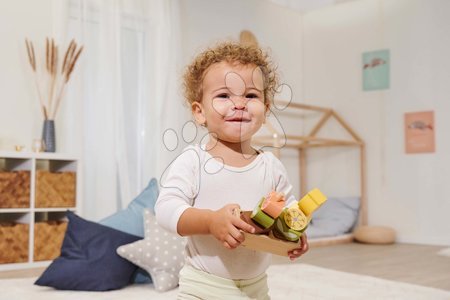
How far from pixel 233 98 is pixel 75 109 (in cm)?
264

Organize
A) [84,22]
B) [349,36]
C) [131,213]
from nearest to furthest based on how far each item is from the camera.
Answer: [131,213] → [84,22] → [349,36]

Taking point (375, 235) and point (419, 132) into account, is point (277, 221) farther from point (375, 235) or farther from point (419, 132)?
point (419, 132)

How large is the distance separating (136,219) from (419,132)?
276cm

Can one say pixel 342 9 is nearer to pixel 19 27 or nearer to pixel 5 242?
pixel 19 27

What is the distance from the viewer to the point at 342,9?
480 centimetres

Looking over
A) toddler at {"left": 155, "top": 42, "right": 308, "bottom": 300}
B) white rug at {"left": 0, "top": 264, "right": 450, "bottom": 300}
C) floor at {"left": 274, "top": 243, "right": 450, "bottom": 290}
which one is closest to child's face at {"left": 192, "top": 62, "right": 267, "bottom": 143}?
toddler at {"left": 155, "top": 42, "right": 308, "bottom": 300}

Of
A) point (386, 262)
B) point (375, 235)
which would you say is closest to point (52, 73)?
point (386, 262)

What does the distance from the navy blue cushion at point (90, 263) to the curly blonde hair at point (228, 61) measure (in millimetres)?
1196

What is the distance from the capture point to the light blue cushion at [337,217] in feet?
14.1

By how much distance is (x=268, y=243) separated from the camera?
0.80 meters

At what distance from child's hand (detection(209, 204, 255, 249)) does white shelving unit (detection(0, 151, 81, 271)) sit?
93.4 inches

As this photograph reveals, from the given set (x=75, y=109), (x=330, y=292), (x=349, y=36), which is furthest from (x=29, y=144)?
(x=349, y=36)

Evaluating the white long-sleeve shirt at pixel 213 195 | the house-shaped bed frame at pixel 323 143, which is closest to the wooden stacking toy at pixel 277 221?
the white long-sleeve shirt at pixel 213 195

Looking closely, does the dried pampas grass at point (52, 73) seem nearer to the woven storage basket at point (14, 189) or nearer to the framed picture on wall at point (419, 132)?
the woven storage basket at point (14, 189)
